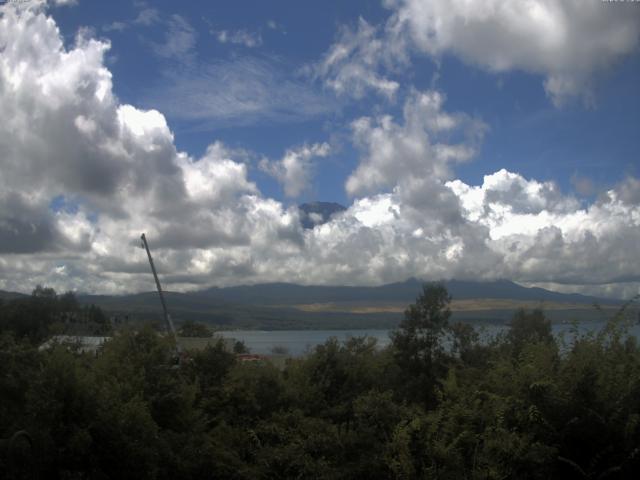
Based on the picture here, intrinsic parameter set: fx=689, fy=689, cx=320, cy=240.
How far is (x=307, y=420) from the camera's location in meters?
13.5

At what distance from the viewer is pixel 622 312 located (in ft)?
45.3

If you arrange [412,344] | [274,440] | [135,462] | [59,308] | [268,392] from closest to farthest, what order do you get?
[135,462] → [274,440] → [268,392] → [412,344] → [59,308]

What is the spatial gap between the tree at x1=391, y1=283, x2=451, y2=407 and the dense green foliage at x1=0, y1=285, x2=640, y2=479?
7.68 meters

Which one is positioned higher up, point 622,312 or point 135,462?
point 622,312

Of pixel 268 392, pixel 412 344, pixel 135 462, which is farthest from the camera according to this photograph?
pixel 412 344

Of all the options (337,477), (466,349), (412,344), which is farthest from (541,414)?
(412,344)

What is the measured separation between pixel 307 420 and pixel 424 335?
40.1 feet

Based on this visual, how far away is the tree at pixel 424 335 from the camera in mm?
23922

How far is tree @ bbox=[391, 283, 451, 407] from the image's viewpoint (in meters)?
23.9

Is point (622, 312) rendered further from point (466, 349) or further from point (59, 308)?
point (59, 308)

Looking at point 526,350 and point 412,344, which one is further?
point 412,344

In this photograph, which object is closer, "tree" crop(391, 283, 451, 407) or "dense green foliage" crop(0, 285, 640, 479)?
"dense green foliage" crop(0, 285, 640, 479)

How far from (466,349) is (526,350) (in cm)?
869

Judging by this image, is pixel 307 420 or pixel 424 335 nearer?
pixel 307 420
